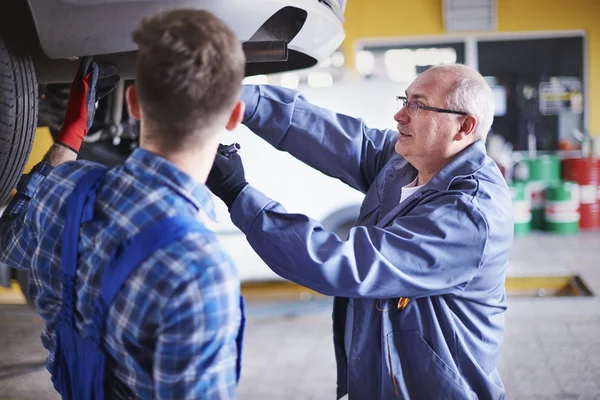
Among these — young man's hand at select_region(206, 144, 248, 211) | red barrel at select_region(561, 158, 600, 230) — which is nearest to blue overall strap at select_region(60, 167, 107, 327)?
young man's hand at select_region(206, 144, 248, 211)

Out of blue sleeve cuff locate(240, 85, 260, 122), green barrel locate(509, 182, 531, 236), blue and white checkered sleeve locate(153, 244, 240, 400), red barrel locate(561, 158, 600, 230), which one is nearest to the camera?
blue and white checkered sleeve locate(153, 244, 240, 400)

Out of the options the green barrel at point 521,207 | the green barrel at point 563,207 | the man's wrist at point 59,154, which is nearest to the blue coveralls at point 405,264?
the man's wrist at point 59,154

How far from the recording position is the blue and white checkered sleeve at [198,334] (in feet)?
3.13

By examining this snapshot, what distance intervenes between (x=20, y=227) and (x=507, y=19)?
8521 millimetres

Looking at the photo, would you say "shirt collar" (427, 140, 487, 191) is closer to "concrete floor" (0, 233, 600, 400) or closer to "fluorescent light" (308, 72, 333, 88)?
"concrete floor" (0, 233, 600, 400)

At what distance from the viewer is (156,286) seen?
3.15 feet

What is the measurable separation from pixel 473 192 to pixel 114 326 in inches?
38.7

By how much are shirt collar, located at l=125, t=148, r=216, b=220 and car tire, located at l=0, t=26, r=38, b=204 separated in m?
0.86

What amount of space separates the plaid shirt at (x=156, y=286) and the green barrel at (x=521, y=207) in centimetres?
685

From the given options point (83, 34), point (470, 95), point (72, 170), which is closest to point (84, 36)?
point (83, 34)

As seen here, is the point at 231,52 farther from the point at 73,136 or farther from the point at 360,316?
the point at 360,316

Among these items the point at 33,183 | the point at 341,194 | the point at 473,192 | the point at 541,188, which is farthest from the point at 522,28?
the point at 33,183

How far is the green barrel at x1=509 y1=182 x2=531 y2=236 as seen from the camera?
7.45 metres

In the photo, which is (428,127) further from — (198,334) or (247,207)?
(198,334)
